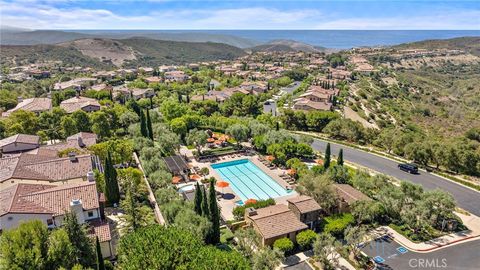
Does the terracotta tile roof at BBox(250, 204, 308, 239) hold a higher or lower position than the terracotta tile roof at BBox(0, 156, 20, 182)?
lower

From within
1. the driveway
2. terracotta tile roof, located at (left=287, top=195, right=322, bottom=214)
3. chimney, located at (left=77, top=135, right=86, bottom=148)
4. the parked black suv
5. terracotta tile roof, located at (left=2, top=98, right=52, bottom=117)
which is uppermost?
terracotta tile roof, located at (left=2, top=98, right=52, bottom=117)

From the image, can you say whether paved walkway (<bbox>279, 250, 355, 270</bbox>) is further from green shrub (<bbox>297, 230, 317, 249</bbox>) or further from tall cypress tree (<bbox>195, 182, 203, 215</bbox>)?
tall cypress tree (<bbox>195, 182, 203, 215</bbox>)

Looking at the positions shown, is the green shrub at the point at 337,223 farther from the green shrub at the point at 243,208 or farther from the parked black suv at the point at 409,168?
the parked black suv at the point at 409,168

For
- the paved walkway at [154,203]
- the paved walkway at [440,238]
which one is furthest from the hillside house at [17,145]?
the paved walkway at [440,238]

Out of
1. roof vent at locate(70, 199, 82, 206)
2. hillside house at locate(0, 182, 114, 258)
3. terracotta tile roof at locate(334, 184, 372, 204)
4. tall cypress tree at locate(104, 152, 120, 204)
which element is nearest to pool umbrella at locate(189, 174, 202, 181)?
tall cypress tree at locate(104, 152, 120, 204)

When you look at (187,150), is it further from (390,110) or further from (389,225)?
(390,110)

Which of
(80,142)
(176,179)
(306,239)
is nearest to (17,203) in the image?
(176,179)
